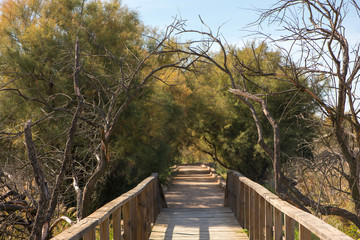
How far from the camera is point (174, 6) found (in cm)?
555

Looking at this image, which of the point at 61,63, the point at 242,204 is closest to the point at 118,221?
the point at 242,204

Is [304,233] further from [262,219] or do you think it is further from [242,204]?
[242,204]

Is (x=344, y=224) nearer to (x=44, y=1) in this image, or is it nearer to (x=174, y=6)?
(x=174, y=6)

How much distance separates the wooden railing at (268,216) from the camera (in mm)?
2742

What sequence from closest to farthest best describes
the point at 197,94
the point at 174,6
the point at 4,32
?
the point at 174,6 → the point at 4,32 → the point at 197,94

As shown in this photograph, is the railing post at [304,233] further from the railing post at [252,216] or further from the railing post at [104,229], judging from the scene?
the railing post at [252,216]

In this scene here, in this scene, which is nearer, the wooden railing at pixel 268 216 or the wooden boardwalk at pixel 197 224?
the wooden railing at pixel 268 216

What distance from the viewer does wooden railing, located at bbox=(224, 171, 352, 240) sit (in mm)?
2742

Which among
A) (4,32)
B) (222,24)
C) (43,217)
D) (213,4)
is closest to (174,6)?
(222,24)

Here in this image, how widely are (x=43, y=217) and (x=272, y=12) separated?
3423 millimetres

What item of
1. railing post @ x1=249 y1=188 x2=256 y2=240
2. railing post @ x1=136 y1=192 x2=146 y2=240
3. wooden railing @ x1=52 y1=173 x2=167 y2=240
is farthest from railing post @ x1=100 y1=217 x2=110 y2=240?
railing post @ x1=249 y1=188 x2=256 y2=240

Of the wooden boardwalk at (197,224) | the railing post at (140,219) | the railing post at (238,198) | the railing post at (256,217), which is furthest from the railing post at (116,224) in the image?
the railing post at (238,198)

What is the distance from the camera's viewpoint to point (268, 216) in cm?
477

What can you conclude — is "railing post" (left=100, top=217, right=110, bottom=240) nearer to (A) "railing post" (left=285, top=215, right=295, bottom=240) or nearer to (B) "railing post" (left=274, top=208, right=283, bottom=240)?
(A) "railing post" (left=285, top=215, right=295, bottom=240)
